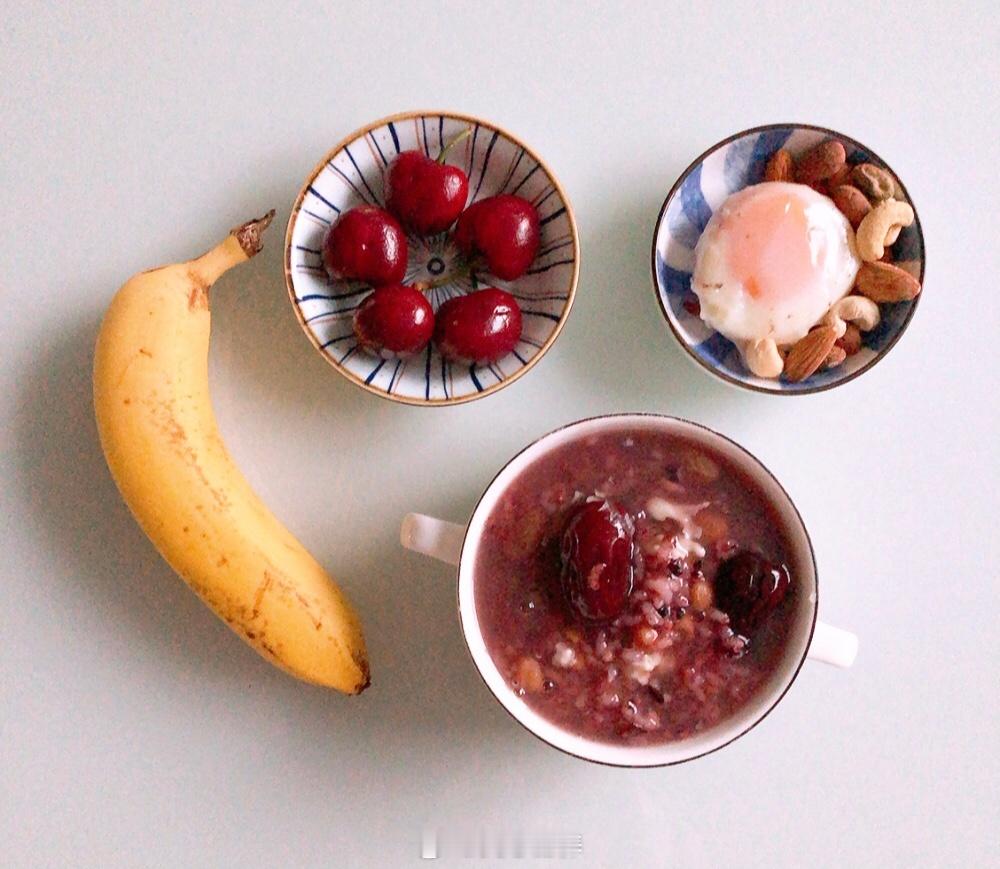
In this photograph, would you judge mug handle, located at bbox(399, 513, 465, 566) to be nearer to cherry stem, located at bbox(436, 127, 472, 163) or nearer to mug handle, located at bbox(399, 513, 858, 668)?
mug handle, located at bbox(399, 513, 858, 668)

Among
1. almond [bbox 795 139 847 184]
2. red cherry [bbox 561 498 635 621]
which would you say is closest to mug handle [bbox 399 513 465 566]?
red cherry [bbox 561 498 635 621]

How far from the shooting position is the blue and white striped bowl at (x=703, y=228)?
1218 millimetres

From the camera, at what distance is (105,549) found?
1.31 metres

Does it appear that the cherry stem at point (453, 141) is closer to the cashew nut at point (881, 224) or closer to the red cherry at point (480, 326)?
the red cherry at point (480, 326)

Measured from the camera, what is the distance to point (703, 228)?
4.19 feet

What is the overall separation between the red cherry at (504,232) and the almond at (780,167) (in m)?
0.31

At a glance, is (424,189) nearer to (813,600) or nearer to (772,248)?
(772,248)

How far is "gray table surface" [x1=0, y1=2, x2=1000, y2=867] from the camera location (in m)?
1.29

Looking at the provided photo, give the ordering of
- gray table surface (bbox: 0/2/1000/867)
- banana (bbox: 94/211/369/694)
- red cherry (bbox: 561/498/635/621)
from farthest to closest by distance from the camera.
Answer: gray table surface (bbox: 0/2/1000/867)
banana (bbox: 94/211/369/694)
red cherry (bbox: 561/498/635/621)

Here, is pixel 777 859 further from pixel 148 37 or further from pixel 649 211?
pixel 148 37

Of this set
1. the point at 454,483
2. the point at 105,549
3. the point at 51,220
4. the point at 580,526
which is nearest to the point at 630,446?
the point at 580,526

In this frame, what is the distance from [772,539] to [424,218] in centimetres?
57

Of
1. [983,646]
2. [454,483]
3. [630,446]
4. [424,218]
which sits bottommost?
[983,646]

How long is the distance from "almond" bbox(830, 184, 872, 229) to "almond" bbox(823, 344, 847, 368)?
16 cm
